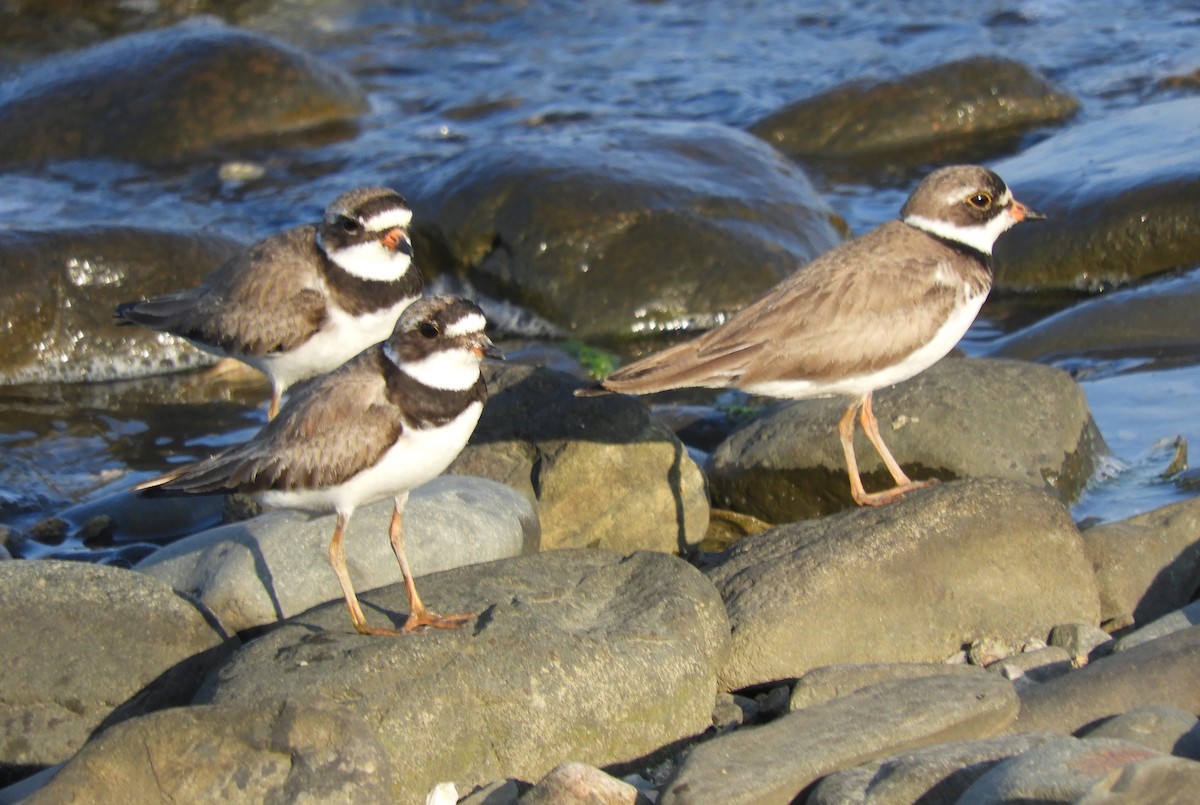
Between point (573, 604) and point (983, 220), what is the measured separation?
2969 mm

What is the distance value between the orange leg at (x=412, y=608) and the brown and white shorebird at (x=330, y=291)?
2.14m

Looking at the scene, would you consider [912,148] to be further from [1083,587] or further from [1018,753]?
[1018,753]

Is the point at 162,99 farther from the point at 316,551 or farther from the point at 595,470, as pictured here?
the point at 316,551

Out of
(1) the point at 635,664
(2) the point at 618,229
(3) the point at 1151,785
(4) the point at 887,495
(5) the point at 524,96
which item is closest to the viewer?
(3) the point at 1151,785

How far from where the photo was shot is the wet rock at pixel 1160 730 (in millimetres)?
4551

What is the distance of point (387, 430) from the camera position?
5.66 m

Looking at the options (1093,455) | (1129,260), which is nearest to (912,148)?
(1129,260)

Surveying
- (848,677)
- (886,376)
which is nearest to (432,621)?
(848,677)

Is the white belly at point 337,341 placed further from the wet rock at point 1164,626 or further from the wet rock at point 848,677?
the wet rock at point 1164,626

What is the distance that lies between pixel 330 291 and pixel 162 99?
8.18m

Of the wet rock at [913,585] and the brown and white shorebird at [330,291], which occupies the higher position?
the brown and white shorebird at [330,291]

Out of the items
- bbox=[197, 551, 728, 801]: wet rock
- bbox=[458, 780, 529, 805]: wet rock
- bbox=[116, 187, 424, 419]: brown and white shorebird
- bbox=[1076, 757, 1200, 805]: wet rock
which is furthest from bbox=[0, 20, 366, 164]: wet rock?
bbox=[1076, 757, 1200, 805]: wet rock

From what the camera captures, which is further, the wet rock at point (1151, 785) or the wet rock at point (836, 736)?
the wet rock at point (836, 736)

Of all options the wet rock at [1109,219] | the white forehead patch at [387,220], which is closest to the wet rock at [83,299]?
the white forehead patch at [387,220]
